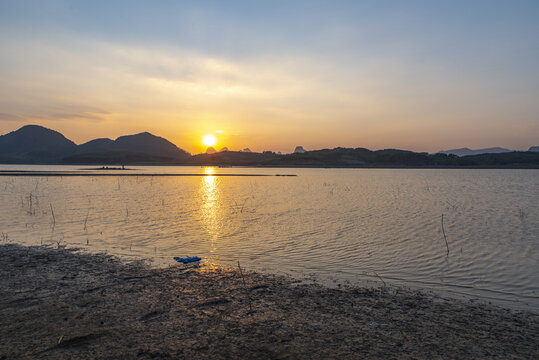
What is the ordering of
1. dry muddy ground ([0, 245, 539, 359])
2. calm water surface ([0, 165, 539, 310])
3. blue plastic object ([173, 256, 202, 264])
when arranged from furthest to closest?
blue plastic object ([173, 256, 202, 264]) < calm water surface ([0, 165, 539, 310]) < dry muddy ground ([0, 245, 539, 359])

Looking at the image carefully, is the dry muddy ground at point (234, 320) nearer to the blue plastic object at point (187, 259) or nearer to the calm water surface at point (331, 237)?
the blue plastic object at point (187, 259)

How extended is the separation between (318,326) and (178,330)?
2.86 m

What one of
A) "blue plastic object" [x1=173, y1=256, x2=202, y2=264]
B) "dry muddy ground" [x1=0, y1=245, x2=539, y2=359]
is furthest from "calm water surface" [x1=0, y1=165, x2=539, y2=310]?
"dry muddy ground" [x1=0, y1=245, x2=539, y2=359]

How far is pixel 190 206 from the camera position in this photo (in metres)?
29.8

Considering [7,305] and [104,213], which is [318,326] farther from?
[104,213]

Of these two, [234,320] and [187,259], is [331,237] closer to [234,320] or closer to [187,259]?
[187,259]

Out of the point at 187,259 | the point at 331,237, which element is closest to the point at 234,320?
the point at 187,259

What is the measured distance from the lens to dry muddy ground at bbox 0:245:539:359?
20.5 feet

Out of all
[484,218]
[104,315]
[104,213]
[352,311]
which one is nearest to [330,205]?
[484,218]

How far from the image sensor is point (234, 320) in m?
7.60

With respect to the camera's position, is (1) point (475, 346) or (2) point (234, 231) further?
(2) point (234, 231)

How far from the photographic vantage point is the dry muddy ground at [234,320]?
6.25 meters

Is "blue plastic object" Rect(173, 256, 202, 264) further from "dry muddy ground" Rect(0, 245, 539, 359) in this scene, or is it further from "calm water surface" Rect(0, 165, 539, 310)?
"dry muddy ground" Rect(0, 245, 539, 359)

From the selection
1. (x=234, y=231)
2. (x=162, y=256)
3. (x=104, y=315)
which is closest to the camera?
(x=104, y=315)
